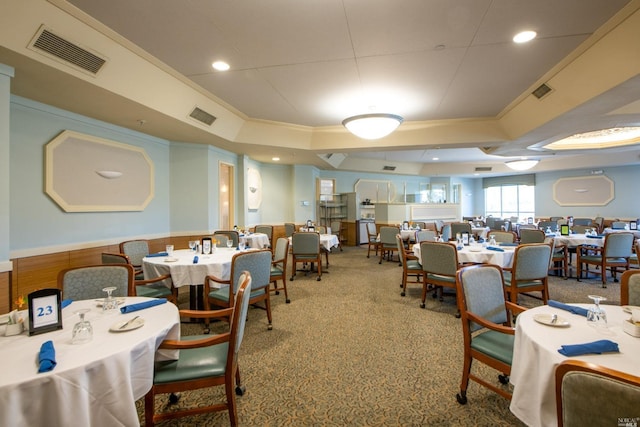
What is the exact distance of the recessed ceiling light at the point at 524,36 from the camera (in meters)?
3.15

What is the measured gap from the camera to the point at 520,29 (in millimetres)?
3088

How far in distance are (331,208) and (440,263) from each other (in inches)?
286

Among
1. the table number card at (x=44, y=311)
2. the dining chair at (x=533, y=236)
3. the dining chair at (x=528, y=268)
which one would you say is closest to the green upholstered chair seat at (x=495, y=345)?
the dining chair at (x=528, y=268)

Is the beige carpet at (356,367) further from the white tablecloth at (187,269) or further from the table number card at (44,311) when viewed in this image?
the table number card at (44,311)

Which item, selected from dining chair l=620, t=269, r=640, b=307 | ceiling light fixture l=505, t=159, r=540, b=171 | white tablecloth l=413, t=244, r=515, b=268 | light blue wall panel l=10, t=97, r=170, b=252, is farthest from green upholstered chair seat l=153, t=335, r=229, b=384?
ceiling light fixture l=505, t=159, r=540, b=171

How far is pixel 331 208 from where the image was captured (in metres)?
11.1

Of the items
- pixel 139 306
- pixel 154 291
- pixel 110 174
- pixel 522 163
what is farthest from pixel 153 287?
pixel 522 163

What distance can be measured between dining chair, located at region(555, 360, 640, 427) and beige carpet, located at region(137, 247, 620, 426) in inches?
50.0

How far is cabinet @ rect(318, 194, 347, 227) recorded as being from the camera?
10.7 m

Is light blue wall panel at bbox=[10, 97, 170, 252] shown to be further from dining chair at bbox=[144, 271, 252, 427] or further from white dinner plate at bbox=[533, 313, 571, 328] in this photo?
white dinner plate at bbox=[533, 313, 571, 328]

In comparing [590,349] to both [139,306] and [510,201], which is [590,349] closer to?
[139,306]

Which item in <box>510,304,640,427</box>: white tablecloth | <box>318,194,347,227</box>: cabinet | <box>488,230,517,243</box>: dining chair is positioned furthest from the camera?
<box>318,194,347,227</box>: cabinet

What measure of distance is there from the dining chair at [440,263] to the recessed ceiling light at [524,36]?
241cm

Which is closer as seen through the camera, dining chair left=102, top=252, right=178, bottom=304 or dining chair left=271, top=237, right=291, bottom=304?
dining chair left=102, top=252, right=178, bottom=304
